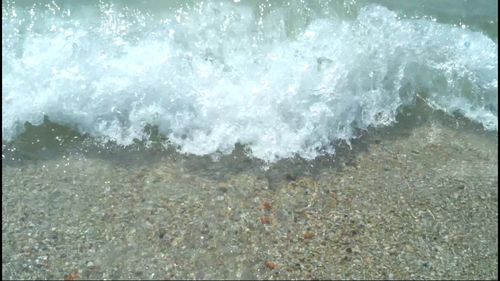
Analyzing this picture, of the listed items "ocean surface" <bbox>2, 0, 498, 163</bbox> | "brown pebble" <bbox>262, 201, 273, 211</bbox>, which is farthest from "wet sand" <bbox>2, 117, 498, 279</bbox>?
"ocean surface" <bbox>2, 0, 498, 163</bbox>

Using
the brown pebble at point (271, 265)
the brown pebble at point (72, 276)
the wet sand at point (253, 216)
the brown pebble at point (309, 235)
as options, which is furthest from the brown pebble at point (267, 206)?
the brown pebble at point (72, 276)

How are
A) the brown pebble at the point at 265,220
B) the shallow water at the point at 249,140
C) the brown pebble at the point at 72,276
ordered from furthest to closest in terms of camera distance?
the brown pebble at the point at 265,220
the shallow water at the point at 249,140
the brown pebble at the point at 72,276

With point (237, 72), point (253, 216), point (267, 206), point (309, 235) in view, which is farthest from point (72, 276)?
point (237, 72)

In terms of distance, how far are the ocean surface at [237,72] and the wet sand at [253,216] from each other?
29 cm

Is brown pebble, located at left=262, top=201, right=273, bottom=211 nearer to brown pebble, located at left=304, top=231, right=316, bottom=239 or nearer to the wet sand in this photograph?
the wet sand

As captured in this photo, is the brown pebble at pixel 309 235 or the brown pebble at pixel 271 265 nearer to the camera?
the brown pebble at pixel 271 265

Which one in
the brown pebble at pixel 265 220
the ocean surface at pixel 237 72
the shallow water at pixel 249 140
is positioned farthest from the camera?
the ocean surface at pixel 237 72

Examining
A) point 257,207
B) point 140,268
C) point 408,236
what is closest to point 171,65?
point 257,207

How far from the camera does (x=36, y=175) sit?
→ 12.8ft

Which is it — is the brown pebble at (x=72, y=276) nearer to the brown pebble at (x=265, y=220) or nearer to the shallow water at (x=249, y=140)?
the shallow water at (x=249, y=140)

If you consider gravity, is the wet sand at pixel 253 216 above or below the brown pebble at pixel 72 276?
above

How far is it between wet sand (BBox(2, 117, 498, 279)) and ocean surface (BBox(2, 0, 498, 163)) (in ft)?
0.95

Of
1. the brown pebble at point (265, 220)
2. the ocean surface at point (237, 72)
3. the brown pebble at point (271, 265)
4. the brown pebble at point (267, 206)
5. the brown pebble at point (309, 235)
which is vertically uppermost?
the ocean surface at point (237, 72)

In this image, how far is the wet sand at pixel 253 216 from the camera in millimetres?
3314
